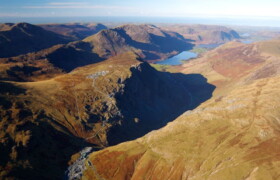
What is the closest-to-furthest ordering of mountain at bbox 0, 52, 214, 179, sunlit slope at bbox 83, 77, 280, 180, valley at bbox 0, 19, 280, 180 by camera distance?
sunlit slope at bbox 83, 77, 280, 180
valley at bbox 0, 19, 280, 180
mountain at bbox 0, 52, 214, 179

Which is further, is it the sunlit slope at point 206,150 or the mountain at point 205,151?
the mountain at point 205,151

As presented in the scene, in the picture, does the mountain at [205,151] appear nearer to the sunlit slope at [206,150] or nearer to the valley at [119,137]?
the sunlit slope at [206,150]

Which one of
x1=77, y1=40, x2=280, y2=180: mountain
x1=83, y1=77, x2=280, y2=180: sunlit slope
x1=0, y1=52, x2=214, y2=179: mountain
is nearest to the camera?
x1=83, y1=77, x2=280, y2=180: sunlit slope

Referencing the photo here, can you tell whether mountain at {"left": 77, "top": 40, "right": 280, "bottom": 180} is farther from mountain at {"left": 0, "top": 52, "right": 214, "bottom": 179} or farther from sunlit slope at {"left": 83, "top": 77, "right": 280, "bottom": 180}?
Answer: mountain at {"left": 0, "top": 52, "right": 214, "bottom": 179}

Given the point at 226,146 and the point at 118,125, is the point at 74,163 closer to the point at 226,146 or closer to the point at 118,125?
the point at 118,125

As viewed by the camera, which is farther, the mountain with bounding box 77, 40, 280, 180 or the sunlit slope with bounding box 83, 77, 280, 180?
the mountain with bounding box 77, 40, 280, 180

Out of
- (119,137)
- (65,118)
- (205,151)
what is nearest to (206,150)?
(205,151)

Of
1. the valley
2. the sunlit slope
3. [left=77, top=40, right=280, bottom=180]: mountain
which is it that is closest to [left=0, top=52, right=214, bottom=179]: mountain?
the valley

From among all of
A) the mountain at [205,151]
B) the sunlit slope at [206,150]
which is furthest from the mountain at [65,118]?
the sunlit slope at [206,150]
